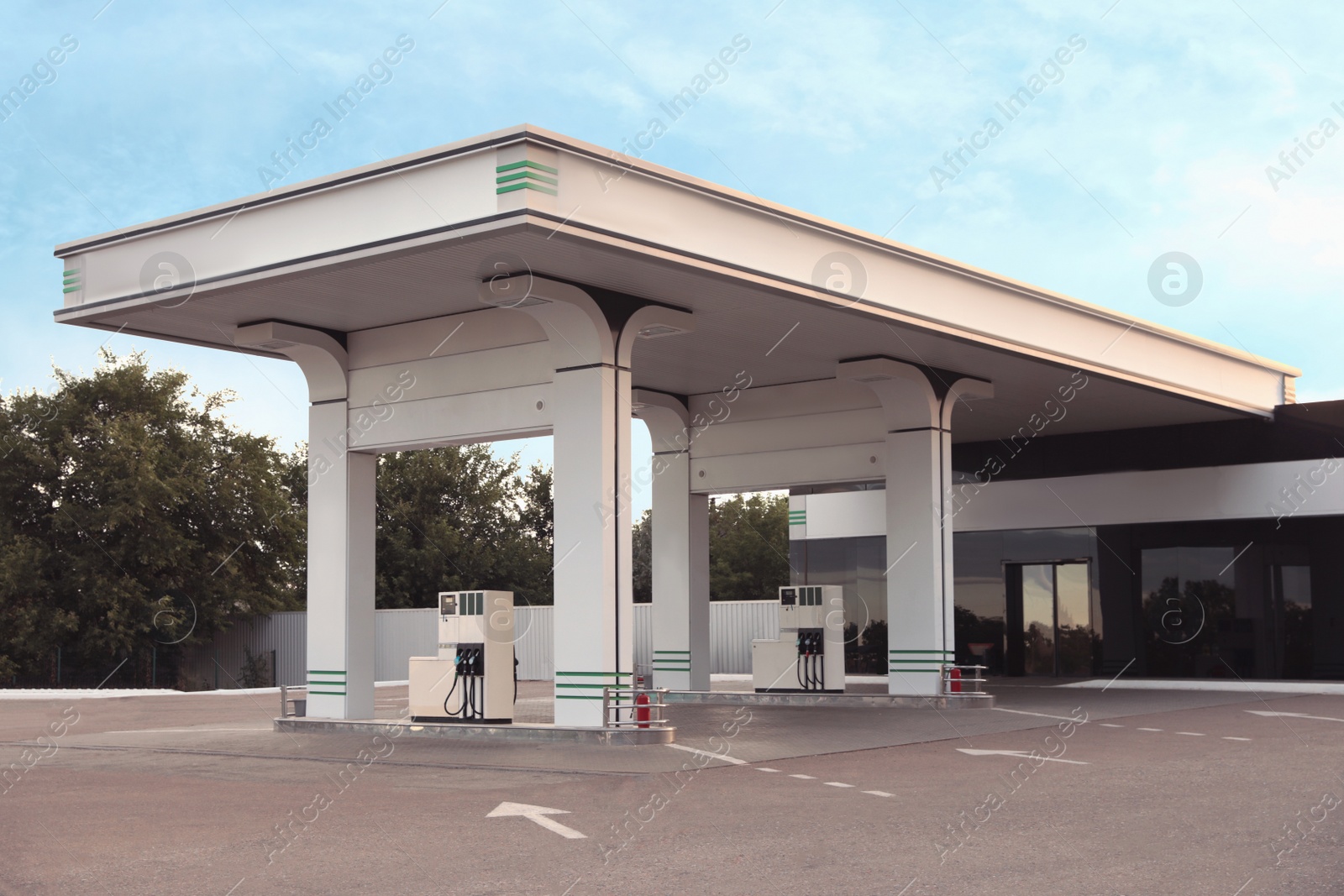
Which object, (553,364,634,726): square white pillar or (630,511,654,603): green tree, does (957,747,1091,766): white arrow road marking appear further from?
(630,511,654,603): green tree

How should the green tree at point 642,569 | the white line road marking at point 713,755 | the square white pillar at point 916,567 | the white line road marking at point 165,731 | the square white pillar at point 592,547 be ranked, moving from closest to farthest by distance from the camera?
the white line road marking at point 713,755 < the square white pillar at point 592,547 < the white line road marking at point 165,731 < the square white pillar at point 916,567 < the green tree at point 642,569

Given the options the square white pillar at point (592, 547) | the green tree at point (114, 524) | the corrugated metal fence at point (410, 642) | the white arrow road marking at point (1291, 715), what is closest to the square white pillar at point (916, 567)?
the white arrow road marking at point (1291, 715)

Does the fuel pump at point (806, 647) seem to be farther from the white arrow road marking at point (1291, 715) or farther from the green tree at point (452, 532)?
the green tree at point (452, 532)

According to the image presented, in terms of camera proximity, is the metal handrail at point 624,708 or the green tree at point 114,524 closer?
the metal handrail at point 624,708

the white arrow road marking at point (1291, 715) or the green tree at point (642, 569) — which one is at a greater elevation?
the green tree at point (642, 569)

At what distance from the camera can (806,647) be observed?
22344 millimetres

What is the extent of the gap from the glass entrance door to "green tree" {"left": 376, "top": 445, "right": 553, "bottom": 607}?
96.4 feet

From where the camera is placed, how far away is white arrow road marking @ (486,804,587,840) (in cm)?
909

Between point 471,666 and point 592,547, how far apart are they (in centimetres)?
233

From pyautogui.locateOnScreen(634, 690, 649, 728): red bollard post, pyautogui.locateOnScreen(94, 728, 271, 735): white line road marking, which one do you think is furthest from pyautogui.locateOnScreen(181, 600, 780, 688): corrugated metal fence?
pyautogui.locateOnScreen(634, 690, 649, 728): red bollard post

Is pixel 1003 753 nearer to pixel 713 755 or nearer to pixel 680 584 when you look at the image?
pixel 713 755

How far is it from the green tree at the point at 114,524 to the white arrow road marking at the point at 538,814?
32.9 m

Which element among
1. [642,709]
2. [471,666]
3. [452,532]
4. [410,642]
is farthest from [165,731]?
[452,532]

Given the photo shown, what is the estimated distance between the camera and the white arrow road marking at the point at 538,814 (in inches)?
358
